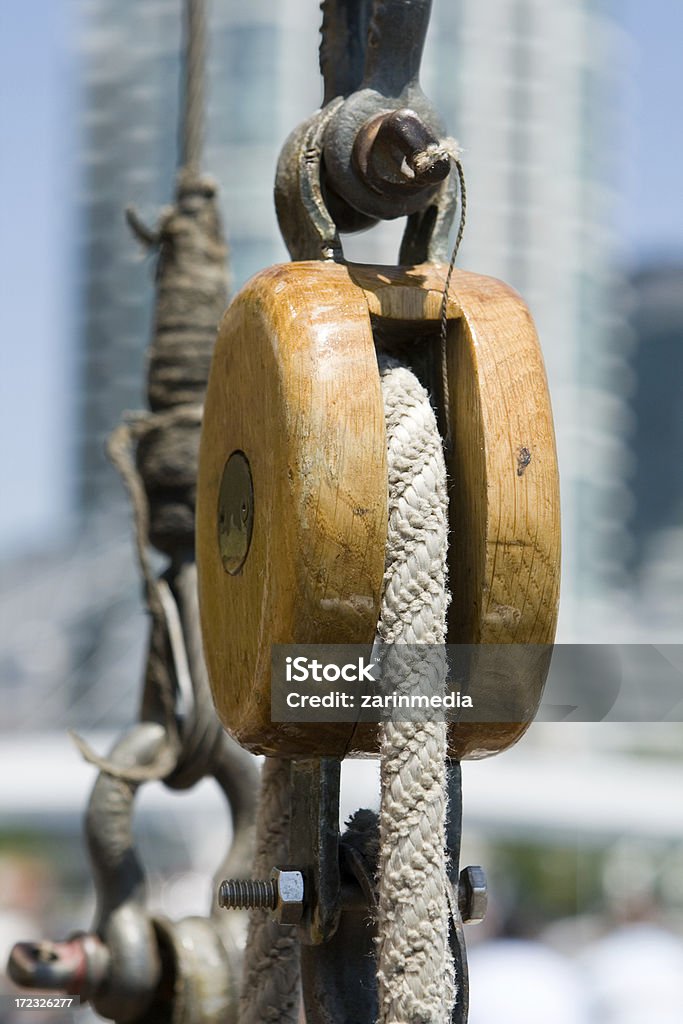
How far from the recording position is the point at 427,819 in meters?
0.90

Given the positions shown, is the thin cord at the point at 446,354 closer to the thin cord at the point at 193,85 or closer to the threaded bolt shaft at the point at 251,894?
the threaded bolt shaft at the point at 251,894

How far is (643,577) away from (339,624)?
2679 cm

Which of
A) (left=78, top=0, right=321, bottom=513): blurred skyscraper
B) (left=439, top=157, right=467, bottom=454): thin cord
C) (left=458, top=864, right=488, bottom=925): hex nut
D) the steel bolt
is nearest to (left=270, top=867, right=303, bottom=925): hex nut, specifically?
the steel bolt

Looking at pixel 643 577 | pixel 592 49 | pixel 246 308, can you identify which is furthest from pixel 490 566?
pixel 643 577

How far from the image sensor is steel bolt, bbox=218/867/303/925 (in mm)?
953

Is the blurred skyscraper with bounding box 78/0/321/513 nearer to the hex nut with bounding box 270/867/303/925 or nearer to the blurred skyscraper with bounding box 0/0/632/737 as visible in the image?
the blurred skyscraper with bounding box 0/0/632/737

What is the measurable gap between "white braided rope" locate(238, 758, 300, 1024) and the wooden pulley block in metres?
0.07

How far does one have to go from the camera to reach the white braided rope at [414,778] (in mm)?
883

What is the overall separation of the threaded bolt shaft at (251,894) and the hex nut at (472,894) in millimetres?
122

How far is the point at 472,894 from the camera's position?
0.98 m

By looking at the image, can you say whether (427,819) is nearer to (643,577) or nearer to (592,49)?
(592,49)

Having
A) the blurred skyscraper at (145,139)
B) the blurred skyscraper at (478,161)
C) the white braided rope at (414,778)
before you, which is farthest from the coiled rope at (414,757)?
the blurred skyscraper at (478,161)

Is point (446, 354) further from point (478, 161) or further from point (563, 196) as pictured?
point (563, 196)

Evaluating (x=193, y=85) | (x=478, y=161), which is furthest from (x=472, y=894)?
(x=478, y=161)
